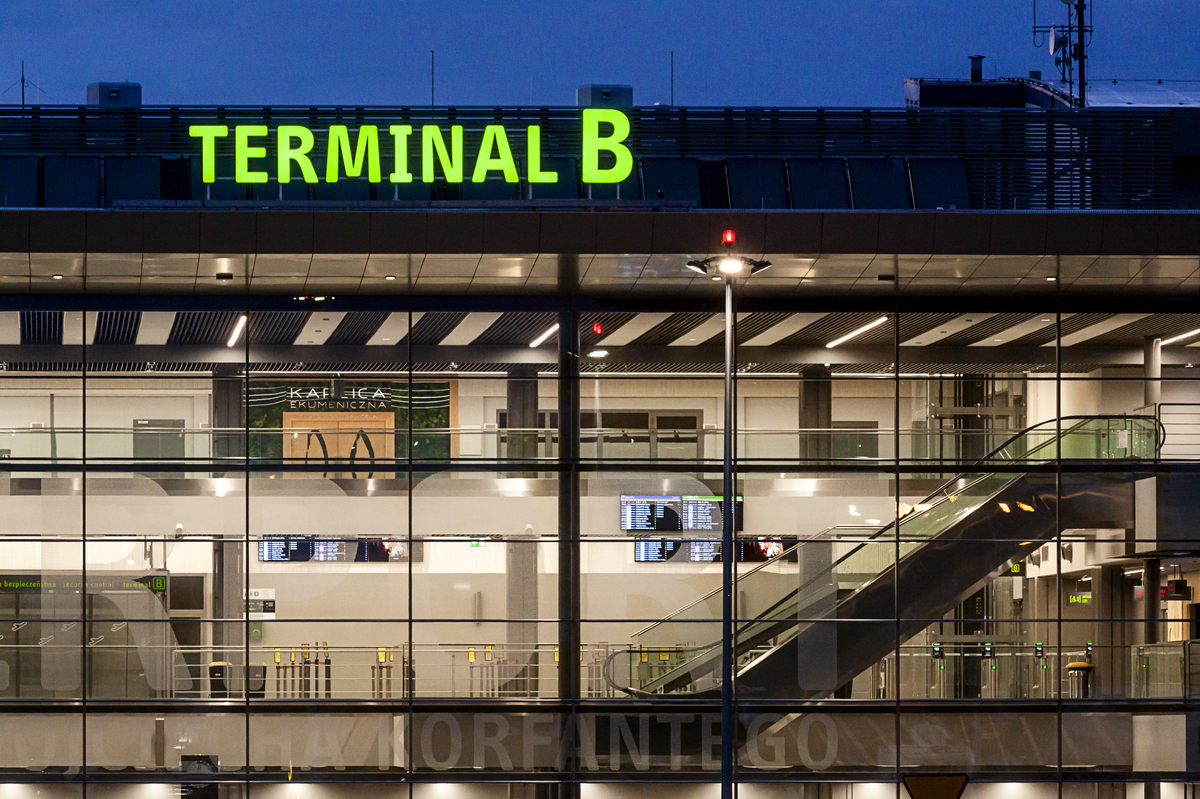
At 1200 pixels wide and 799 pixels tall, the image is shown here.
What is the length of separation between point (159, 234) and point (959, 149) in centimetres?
1524

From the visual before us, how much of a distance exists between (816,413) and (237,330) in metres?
10.5

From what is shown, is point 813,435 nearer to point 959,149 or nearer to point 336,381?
point 959,149

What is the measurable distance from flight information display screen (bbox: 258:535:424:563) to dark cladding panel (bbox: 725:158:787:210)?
9536mm

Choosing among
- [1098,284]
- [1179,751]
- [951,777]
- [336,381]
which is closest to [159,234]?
[336,381]

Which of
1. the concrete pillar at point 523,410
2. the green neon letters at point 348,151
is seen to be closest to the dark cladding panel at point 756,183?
the concrete pillar at point 523,410

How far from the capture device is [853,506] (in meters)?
24.7

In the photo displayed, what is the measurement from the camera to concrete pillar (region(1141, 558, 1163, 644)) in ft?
80.3

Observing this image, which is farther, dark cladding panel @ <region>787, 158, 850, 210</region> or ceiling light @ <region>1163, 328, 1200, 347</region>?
dark cladding panel @ <region>787, 158, 850, 210</region>

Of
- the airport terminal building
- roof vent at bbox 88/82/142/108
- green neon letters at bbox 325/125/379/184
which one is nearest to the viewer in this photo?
green neon letters at bbox 325/125/379/184

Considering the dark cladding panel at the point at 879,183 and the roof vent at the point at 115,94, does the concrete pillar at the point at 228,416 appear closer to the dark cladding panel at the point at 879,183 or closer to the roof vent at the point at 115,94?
the roof vent at the point at 115,94

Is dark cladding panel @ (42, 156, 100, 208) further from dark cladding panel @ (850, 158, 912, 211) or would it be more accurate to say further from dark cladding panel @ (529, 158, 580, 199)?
dark cladding panel @ (850, 158, 912, 211)

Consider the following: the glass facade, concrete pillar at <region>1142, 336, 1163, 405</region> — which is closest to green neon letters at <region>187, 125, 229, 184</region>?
the glass facade

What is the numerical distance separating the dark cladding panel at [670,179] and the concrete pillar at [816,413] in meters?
4.43

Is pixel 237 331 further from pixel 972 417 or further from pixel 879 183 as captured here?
pixel 972 417
